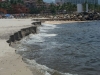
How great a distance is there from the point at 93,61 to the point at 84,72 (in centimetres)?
313

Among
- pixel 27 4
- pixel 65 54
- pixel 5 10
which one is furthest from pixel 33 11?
pixel 65 54

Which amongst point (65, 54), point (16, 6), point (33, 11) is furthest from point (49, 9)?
point (65, 54)

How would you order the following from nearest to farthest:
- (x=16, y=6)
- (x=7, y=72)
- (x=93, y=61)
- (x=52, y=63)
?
(x=7, y=72) → (x=52, y=63) → (x=93, y=61) → (x=16, y=6)

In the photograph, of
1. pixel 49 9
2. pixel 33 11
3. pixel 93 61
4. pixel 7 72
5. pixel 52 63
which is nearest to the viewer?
pixel 7 72

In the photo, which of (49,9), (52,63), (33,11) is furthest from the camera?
(49,9)

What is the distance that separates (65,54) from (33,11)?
115 m

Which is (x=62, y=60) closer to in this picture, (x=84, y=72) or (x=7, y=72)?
(x=84, y=72)

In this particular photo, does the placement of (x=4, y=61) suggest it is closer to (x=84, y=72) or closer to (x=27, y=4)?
(x=84, y=72)

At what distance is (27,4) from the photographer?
13738 cm

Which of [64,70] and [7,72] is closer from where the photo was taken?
[7,72]

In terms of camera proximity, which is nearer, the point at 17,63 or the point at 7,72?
the point at 7,72

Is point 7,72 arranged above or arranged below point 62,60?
above

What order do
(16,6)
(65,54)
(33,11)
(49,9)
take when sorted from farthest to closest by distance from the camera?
(49,9)
(33,11)
(16,6)
(65,54)

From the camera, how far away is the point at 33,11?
131250 mm
